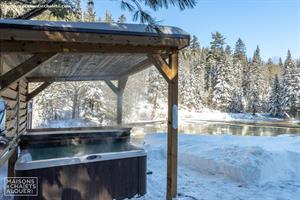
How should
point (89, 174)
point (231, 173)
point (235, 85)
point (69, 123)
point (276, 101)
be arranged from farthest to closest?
point (235, 85)
point (276, 101)
point (69, 123)
point (231, 173)
point (89, 174)

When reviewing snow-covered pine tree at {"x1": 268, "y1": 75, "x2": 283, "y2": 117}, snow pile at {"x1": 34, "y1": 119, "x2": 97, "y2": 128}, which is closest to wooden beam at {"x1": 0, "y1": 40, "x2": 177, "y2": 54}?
snow pile at {"x1": 34, "y1": 119, "x2": 97, "y2": 128}

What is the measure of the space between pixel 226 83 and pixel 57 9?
28200 mm

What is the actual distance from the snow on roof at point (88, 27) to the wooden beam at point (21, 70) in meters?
0.31

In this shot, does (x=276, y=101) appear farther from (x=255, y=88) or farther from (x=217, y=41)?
(x=217, y=41)

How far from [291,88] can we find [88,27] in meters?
28.0

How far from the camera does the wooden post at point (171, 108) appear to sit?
3.74 m

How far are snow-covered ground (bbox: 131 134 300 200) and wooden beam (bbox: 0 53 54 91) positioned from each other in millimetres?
2325

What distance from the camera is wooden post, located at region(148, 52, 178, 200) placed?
3.74 meters

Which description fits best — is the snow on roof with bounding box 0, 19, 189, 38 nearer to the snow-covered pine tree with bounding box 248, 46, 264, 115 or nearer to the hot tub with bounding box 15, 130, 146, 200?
the hot tub with bounding box 15, 130, 146, 200

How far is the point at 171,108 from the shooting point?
376 cm

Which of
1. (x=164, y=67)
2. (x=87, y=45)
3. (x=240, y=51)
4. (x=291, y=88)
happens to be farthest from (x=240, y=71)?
(x=87, y=45)

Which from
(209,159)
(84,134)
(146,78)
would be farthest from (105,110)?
(209,159)

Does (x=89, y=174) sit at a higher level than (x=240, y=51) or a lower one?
lower

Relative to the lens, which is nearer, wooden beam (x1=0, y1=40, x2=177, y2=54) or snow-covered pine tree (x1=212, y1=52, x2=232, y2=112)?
wooden beam (x1=0, y1=40, x2=177, y2=54)
